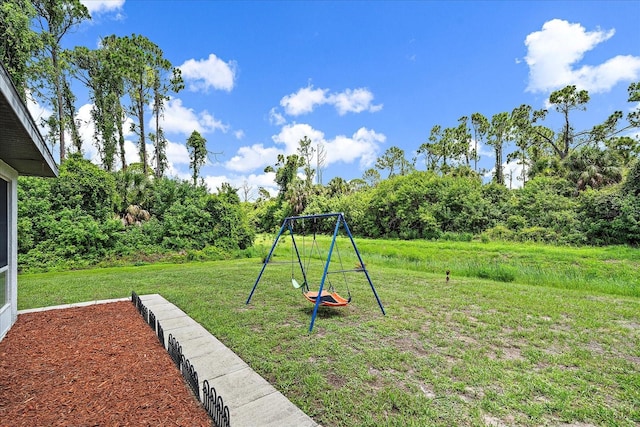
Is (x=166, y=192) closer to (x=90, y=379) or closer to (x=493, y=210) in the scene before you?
(x=90, y=379)

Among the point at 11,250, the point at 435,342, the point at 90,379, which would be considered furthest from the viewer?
the point at 11,250

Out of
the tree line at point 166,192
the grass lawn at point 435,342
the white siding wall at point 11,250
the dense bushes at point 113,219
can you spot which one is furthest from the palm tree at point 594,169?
the white siding wall at point 11,250

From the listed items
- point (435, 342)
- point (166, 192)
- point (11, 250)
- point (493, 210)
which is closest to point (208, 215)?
point (166, 192)

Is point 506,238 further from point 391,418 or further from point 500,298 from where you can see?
point 391,418

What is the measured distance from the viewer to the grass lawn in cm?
285

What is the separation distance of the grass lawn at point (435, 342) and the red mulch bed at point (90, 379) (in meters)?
0.96

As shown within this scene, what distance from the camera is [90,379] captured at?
314 centimetres

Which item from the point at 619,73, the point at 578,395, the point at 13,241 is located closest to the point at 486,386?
the point at 578,395

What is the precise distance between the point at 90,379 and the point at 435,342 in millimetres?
4236

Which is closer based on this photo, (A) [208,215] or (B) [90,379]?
(B) [90,379]

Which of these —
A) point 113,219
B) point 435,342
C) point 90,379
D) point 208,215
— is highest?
point 208,215

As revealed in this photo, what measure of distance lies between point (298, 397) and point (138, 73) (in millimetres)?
22951

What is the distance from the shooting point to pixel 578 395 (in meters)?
3.06

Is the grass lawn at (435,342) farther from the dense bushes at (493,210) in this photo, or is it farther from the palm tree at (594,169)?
the palm tree at (594,169)
